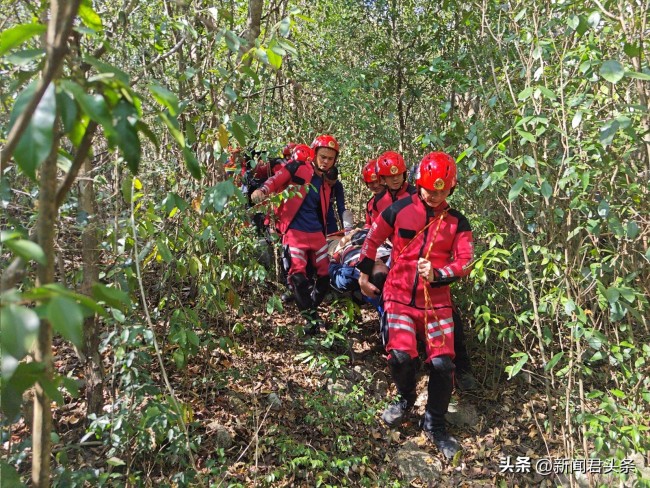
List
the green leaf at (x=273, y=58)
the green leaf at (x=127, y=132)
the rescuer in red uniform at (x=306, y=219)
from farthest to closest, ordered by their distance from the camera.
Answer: the rescuer in red uniform at (x=306, y=219), the green leaf at (x=273, y=58), the green leaf at (x=127, y=132)

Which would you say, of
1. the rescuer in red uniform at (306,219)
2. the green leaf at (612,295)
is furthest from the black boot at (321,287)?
the green leaf at (612,295)

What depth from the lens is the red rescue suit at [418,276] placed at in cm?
397

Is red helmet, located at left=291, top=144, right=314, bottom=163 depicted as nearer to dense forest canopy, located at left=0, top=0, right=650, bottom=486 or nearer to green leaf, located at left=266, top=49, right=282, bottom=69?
dense forest canopy, located at left=0, top=0, right=650, bottom=486

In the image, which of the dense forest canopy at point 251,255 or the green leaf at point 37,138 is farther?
the dense forest canopy at point 251,255

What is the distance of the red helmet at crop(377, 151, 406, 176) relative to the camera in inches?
206

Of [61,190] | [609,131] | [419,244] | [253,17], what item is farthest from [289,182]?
[61,190]

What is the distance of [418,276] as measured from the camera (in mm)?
4004

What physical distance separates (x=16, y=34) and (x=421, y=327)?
359 centimetres

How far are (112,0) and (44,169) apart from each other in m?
3.27

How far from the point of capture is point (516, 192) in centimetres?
285

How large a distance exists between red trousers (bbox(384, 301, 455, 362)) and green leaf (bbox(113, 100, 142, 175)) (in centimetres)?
319

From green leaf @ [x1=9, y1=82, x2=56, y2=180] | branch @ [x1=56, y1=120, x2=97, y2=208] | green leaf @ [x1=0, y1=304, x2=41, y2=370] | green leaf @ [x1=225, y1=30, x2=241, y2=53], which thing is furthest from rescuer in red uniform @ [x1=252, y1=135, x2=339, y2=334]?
green leaf @ [x1=0, y1=304, x2=41, y2=370]

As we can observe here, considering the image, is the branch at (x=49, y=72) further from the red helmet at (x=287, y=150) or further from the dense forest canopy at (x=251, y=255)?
the red helmet at (x=287, y=150)

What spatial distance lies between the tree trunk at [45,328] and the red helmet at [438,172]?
9.88 feet
